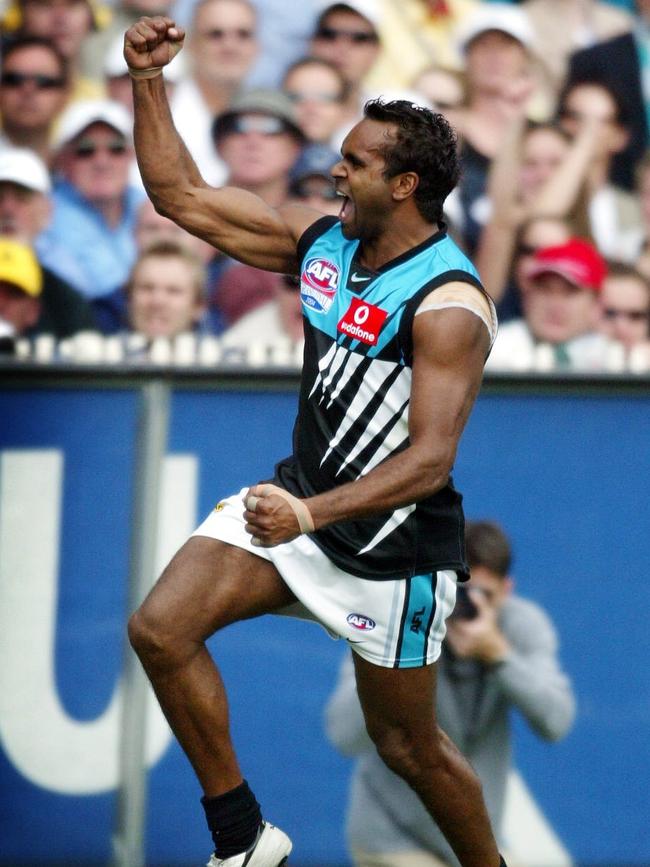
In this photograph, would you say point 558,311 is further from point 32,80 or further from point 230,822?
point 230,822

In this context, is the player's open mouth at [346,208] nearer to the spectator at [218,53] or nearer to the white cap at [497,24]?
the spectator at [218,53]

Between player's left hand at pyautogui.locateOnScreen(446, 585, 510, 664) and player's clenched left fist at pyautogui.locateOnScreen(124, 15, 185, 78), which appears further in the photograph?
player's left hand at pyautogui.locateOnScreen(446, 585, 510, 664)

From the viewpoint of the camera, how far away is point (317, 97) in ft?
23.7

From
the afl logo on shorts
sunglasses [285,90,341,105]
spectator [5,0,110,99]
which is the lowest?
the afl logo on shorts

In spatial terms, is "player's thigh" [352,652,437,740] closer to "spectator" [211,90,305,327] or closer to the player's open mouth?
the player's open mouth

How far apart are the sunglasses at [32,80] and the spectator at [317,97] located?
106 cm

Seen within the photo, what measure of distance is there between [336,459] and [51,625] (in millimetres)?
1523

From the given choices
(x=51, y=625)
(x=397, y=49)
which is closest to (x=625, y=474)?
(x=51, y=625)

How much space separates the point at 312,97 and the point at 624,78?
1.61 metres

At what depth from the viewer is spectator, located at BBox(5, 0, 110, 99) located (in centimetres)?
704

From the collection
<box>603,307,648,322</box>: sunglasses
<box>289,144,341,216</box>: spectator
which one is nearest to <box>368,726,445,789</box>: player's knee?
<box>603,307,648,322</box>: sunglasses

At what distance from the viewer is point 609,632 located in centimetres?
542

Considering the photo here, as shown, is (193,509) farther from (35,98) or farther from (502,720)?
(35,98)

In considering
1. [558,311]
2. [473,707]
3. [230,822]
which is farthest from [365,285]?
[558,311]
